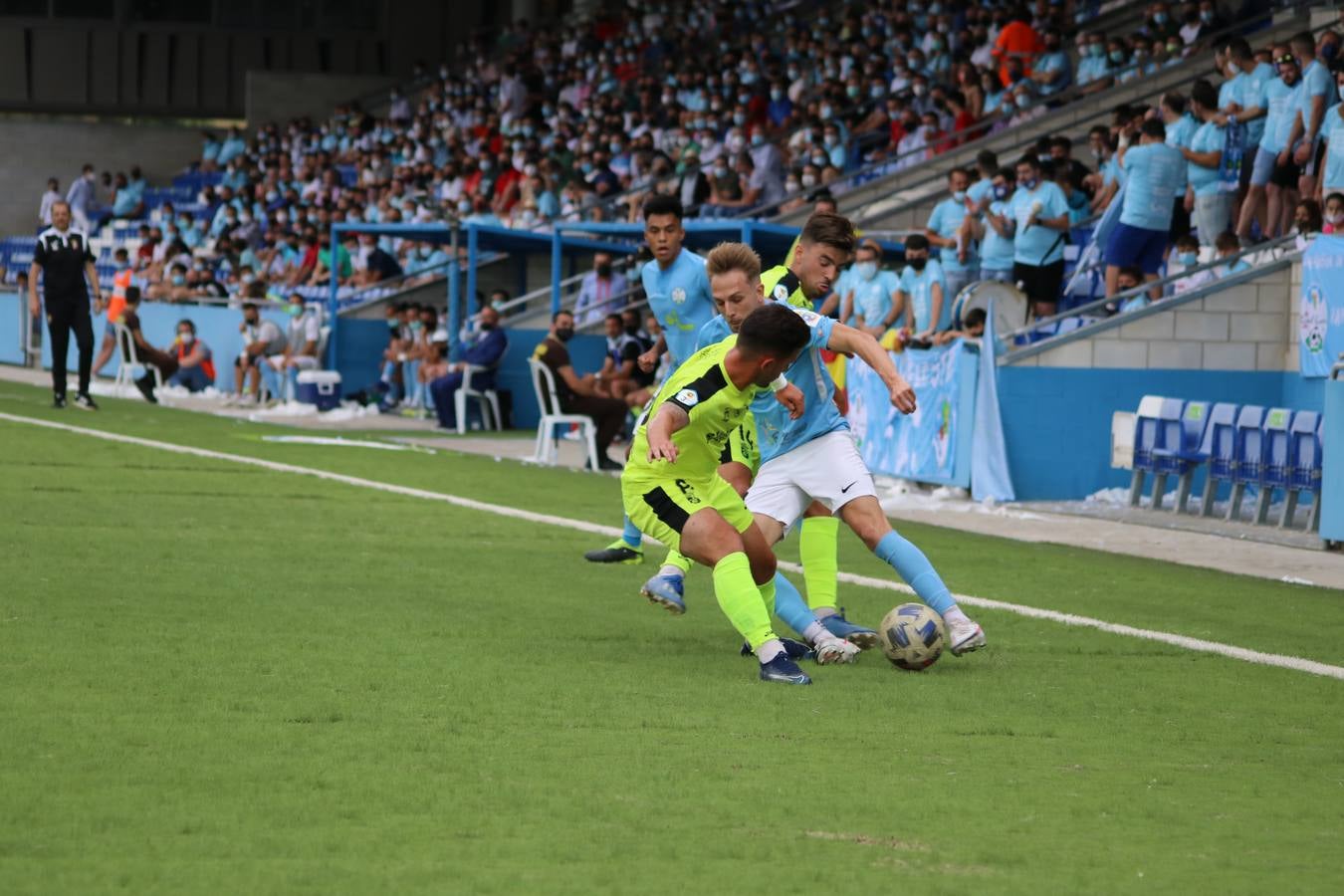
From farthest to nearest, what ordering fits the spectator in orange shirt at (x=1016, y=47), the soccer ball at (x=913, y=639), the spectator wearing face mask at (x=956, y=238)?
the spectator in orange shirt at (x=1016, y=47) < the spectator wearing face mask at (x=956, y=238) < the soccer ball at (x=913, y=639)

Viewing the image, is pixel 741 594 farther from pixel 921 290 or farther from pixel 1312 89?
A: pixel 1312 89

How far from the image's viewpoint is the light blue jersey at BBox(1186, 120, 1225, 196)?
18219 mm

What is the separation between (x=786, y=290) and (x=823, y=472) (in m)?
1.04

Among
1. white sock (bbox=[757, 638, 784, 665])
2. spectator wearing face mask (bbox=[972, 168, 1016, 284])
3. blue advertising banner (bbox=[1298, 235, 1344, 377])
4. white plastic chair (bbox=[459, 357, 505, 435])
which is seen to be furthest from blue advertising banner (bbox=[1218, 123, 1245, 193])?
white sock (bbox=[757, 638, 784, 665])

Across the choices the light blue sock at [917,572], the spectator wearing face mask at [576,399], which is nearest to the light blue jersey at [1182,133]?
the spectator wearing face mask at [576,399]

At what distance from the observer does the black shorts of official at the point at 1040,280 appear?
63.0ft

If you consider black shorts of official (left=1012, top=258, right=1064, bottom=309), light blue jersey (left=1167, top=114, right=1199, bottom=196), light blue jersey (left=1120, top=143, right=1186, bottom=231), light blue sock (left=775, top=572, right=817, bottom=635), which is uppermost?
light blue jersey (left=1167, top=114, right=1199, bottom=196)

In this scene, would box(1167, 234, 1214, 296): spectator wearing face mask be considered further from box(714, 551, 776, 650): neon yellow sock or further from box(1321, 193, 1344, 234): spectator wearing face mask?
box(714, 551, 776, 650): neon yellow sock

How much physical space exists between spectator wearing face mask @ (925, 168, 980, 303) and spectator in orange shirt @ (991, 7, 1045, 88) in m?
5.49

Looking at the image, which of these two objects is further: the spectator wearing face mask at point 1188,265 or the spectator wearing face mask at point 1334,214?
the spectator wearing face mask at point 1188,265

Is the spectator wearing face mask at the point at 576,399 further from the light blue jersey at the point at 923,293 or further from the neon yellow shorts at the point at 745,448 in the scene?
the neon yellow shorts at the point at 745,448

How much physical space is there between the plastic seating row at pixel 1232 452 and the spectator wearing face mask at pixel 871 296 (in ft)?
10.3

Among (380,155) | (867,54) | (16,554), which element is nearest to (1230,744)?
(16,554)

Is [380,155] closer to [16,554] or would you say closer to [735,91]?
[735,91]
